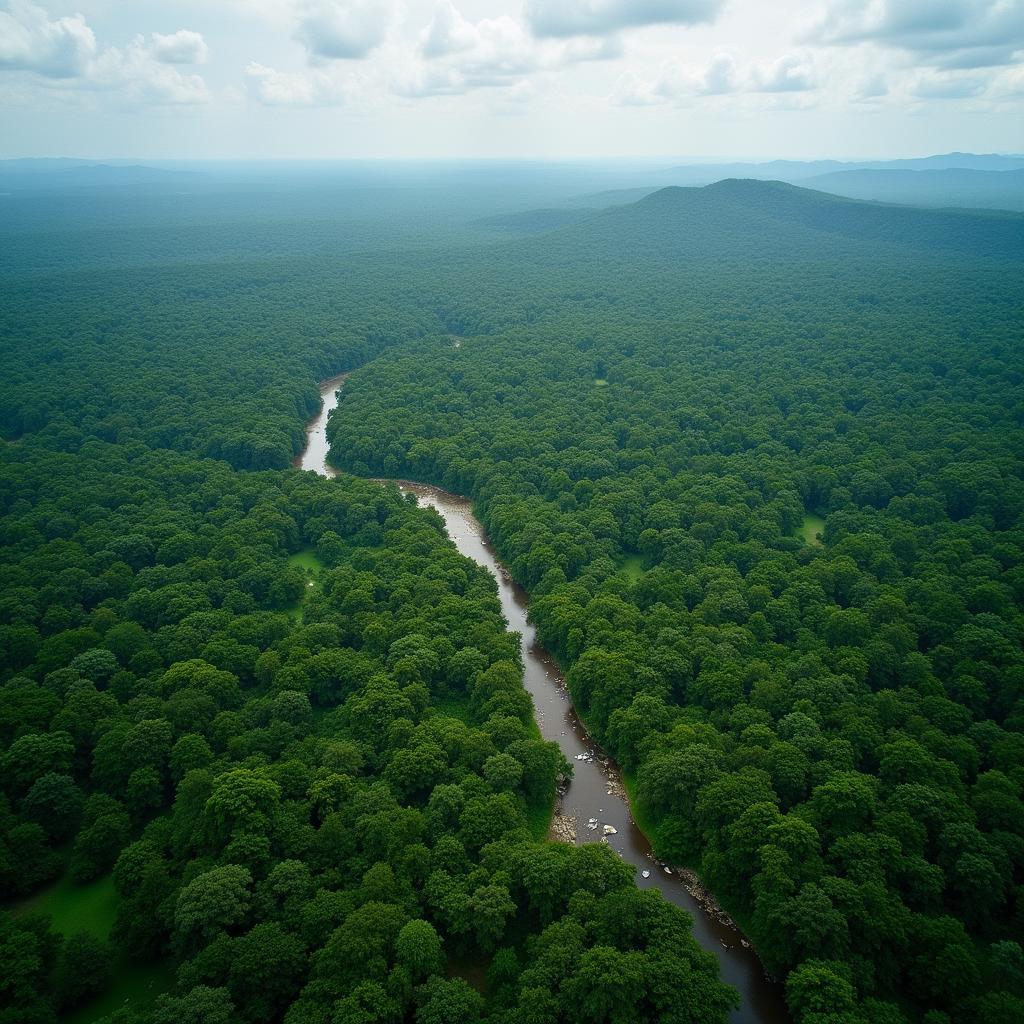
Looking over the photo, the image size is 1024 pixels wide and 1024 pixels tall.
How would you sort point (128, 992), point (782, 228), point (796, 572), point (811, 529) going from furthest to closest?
point (782, 228)
point (811, 529)
point (796, 572)
point (128, 992)

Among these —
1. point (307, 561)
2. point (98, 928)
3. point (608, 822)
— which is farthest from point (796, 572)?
point (98, 928)

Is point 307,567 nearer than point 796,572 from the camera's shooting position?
No

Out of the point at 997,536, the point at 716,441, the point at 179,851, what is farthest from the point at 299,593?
the point at 997,536

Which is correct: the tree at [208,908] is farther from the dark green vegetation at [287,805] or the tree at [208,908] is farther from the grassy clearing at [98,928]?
the grassy clearing at [98,928]

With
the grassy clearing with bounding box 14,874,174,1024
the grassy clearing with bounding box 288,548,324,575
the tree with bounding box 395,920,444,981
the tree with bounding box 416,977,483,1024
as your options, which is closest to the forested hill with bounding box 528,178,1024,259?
the grassy clearing with bounding box 288,548,324,575

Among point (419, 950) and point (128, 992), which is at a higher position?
point (419, 950)

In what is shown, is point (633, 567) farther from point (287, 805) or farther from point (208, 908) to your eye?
point (208, 908)

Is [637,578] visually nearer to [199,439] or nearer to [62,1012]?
[62,1012]
